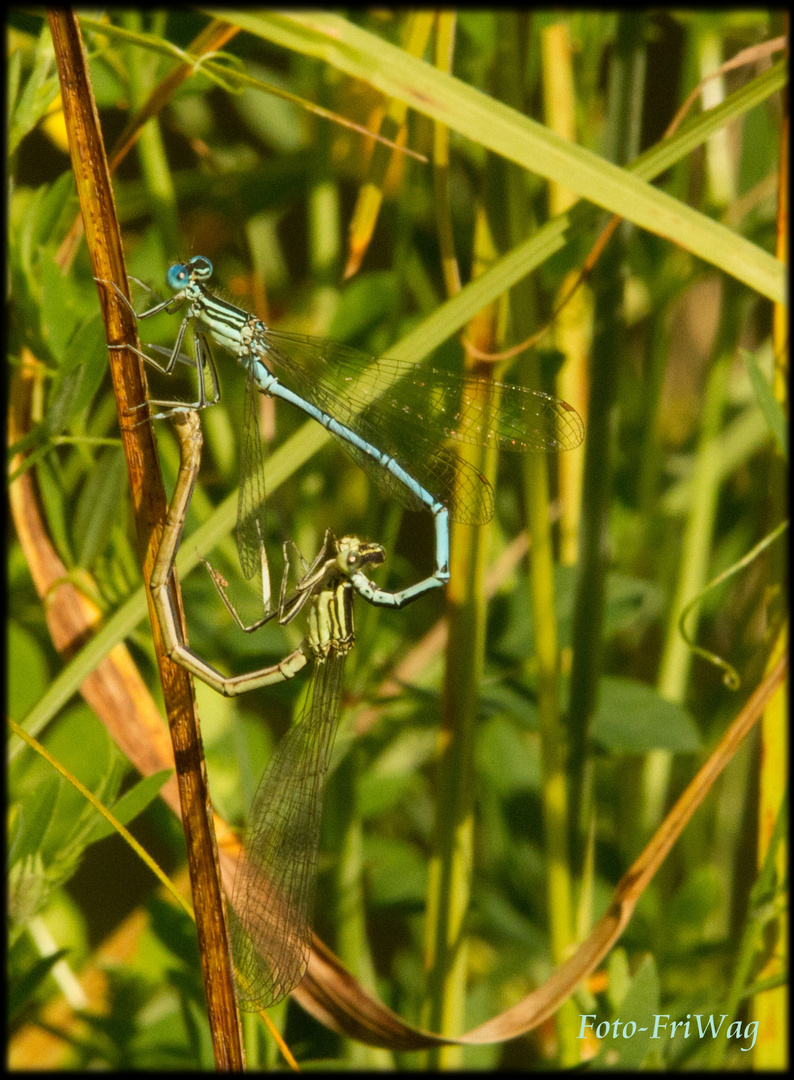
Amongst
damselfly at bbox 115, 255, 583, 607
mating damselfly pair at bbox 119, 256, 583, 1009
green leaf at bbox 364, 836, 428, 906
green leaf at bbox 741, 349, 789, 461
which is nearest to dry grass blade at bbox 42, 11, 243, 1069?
mating damselfly pair at bbox 119, 256, 583, 1009

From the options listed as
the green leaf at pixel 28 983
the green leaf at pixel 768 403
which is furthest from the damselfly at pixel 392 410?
the green leaf at pixel 28 983

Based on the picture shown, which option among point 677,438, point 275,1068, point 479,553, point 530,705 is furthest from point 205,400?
point 677,438

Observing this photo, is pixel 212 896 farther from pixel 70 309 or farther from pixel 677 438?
pixel 677 438

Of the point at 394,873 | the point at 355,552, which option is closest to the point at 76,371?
the point at 355,552

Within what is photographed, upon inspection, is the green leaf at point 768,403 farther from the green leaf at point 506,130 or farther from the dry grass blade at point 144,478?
the dry grass blade at point 144,478

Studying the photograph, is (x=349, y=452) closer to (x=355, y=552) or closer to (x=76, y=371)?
(x=355, y=552)

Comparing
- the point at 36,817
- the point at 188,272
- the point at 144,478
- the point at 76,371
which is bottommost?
the point at 36,817

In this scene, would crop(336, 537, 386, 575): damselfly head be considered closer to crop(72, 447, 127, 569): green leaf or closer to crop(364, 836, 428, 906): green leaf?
crop(72, 447, 127, 569): green leaf
